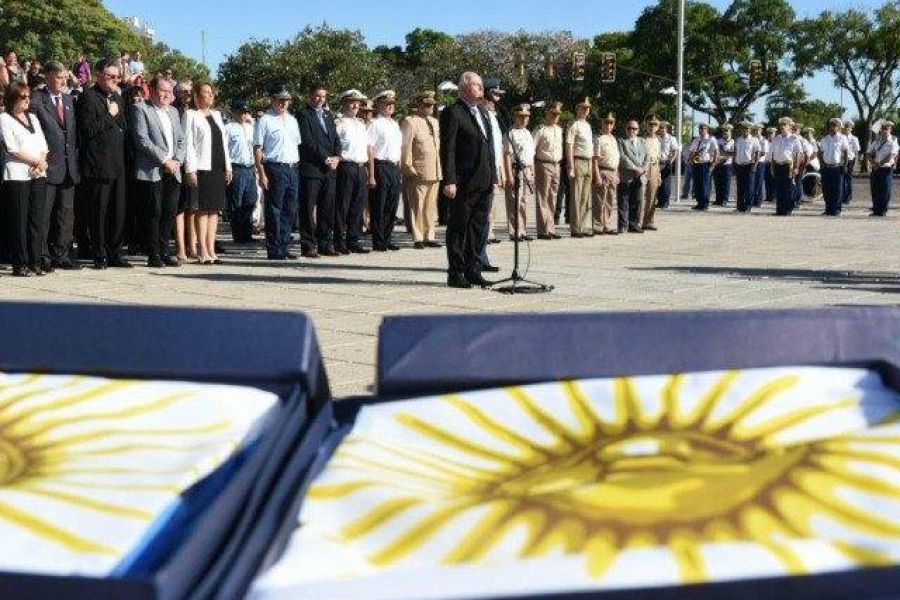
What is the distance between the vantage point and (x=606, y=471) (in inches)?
50.1

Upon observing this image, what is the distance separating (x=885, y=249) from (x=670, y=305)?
276 inches

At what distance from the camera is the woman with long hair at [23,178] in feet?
35.3

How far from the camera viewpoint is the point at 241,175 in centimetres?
1548

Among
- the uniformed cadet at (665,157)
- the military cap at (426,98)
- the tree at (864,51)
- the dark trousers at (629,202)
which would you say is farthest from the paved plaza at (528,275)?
the tree at (864,51)

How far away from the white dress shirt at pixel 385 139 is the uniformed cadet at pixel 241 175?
169cm

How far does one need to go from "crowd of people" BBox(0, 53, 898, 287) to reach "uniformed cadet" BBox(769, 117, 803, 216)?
580 centimetres

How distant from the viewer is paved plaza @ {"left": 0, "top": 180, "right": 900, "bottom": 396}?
916 centimetres

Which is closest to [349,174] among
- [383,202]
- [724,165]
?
[383,202]

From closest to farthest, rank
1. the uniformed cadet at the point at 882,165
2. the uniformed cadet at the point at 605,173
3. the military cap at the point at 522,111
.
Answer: the military cap at the point at 522,111
the uniformed cadet at the point at 605,173
the uniformed cadet at the point at 882,165

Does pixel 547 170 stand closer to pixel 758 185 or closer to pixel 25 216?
pixel 25 216

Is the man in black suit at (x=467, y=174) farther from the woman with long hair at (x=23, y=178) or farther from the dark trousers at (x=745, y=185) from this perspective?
the dark trousers at (x=745, y=185)

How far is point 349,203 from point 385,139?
4.14 feet

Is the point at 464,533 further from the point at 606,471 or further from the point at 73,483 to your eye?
the point at 73,483

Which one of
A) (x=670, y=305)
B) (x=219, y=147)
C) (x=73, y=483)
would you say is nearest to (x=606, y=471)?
(x=73, y=483)
